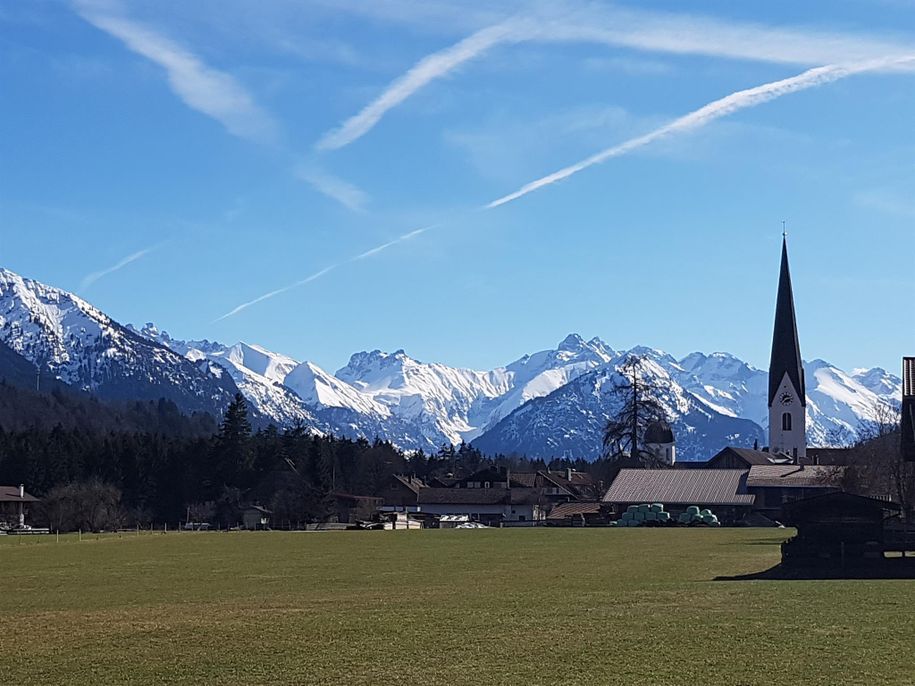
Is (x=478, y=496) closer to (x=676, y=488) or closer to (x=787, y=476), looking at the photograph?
(x=676, y=488)

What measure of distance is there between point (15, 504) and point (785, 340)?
351 feet

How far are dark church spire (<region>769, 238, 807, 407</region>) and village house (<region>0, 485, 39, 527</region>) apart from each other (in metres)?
101

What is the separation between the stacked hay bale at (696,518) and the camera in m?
118

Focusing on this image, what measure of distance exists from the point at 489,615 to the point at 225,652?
23.3 ft

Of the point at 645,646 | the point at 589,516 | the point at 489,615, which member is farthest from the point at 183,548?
the point at 589,516

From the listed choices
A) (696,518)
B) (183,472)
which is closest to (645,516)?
(696,518)

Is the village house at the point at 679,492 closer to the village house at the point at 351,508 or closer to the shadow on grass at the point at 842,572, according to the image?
the village house at the point at 351,508

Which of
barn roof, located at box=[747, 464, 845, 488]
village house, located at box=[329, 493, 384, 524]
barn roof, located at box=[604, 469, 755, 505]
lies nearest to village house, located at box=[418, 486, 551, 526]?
village house, located at box=[329, 493, 384, 524]

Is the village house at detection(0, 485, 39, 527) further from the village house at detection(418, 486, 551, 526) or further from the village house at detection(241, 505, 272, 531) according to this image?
the village house at detection(418, 486, 551, 526)

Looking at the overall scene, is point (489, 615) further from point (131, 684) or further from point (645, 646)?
point (131, 684)

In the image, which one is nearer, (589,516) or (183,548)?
(183,548)

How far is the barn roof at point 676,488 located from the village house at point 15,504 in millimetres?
60399

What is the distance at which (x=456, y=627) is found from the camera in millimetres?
26156

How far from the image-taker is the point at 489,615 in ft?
93.4
